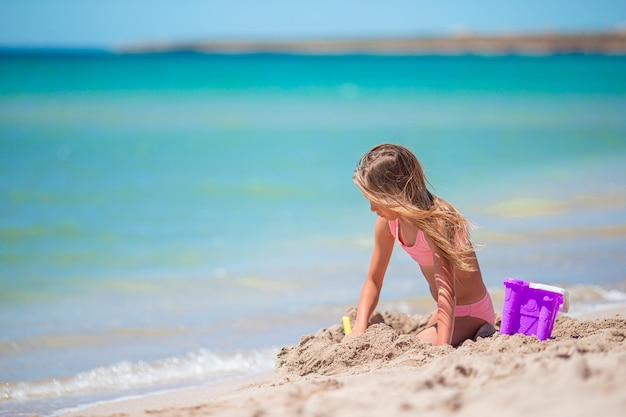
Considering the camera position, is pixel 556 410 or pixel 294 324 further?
pixel 294 324

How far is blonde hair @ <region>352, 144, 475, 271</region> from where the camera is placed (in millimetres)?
3402

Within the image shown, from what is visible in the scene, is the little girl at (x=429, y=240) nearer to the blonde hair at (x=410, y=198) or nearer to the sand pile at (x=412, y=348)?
the blonde hair at (x=410, y=198)

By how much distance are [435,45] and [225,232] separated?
98.5 metres

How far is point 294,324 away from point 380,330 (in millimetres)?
1496

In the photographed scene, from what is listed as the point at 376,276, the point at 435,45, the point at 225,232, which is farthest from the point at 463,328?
the point at 435,45

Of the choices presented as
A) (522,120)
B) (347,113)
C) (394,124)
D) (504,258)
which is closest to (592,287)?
(504,258)

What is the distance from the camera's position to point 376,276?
3.71 meters

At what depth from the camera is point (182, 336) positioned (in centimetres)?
470

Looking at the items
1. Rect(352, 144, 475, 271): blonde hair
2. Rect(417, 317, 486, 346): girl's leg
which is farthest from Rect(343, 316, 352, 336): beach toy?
Rect(352, 144, 475, 271): blonde hair

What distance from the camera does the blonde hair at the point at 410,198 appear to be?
134 inches

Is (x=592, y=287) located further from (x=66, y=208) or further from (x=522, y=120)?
(x=522, y=120)

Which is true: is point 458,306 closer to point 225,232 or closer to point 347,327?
point 347,327

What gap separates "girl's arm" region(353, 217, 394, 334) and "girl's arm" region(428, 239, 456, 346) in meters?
0.35

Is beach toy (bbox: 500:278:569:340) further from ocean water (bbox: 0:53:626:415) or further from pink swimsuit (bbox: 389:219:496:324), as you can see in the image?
ocean water (bbox: 0:53:626:415)
